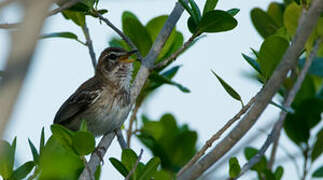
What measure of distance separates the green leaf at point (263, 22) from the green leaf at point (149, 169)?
262 cm

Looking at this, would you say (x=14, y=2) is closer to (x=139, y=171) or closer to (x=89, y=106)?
(x=139, y=171)

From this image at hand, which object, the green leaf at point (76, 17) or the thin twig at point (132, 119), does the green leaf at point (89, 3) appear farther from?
the thin twig at point (132, 119)

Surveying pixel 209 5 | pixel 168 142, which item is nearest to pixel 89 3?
pixel 209 5

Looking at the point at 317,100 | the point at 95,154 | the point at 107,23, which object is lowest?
the point at 317,100

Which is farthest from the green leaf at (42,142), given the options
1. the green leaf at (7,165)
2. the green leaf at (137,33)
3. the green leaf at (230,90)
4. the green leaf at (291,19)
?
the green leaf at (291,19)

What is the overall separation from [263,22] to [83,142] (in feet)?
9.77

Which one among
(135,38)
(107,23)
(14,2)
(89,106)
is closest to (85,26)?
(135,38)

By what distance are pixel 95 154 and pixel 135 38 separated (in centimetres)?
181

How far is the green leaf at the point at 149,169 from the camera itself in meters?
3.60

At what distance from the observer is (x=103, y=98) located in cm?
693

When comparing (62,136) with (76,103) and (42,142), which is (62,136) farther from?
(76,103)

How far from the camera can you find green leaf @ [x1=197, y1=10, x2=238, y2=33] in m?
4.25

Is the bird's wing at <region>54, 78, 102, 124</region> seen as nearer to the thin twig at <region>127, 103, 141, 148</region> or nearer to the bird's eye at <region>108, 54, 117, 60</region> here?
the bird's eye at <region>108, 54, 117, 60</region>

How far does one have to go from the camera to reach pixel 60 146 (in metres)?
3.54
